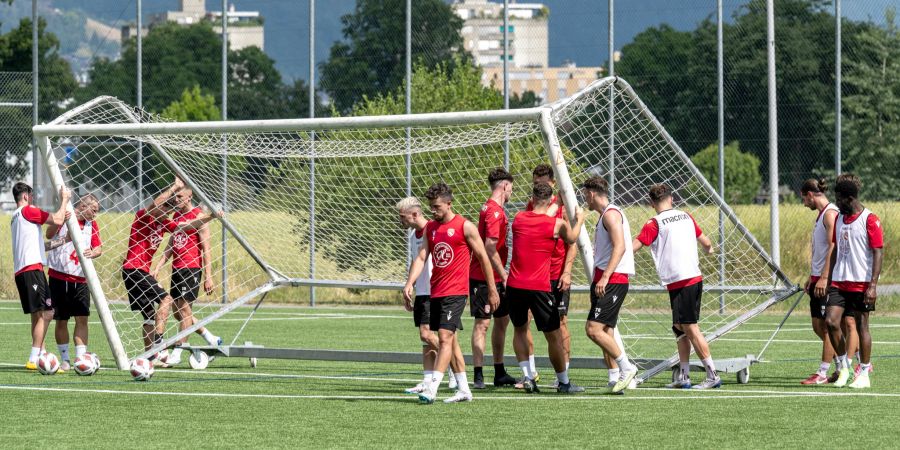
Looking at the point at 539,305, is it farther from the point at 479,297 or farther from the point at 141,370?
the point at 141,370

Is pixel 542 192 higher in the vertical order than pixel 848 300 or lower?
higher

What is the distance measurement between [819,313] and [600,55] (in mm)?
13798

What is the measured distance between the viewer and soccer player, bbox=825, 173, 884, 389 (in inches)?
470

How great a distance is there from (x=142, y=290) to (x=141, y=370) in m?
1.96

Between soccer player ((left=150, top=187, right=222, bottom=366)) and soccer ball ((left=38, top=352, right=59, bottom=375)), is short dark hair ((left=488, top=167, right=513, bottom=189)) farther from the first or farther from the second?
soccer ball ((left=38, top=352, right=59, bottom=375))

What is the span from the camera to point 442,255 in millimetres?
10703

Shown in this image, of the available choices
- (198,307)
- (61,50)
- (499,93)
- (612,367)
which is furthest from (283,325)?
(61,50)

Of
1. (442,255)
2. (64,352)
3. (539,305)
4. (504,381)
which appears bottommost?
(504,381)

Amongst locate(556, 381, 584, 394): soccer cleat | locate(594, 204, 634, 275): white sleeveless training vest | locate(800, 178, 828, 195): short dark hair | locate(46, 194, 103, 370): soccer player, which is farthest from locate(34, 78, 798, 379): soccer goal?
locate(556, 381, 584, 394): soccer cleat

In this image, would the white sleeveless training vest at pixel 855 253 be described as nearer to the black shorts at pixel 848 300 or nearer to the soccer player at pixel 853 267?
the soccer player at pixel 853 267

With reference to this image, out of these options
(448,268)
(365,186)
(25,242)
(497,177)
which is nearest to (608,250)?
(497,177)

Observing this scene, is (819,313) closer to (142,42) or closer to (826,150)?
(826,150)

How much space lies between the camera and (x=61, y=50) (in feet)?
131

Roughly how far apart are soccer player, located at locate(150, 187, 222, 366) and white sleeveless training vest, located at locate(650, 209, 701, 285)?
519 cm
